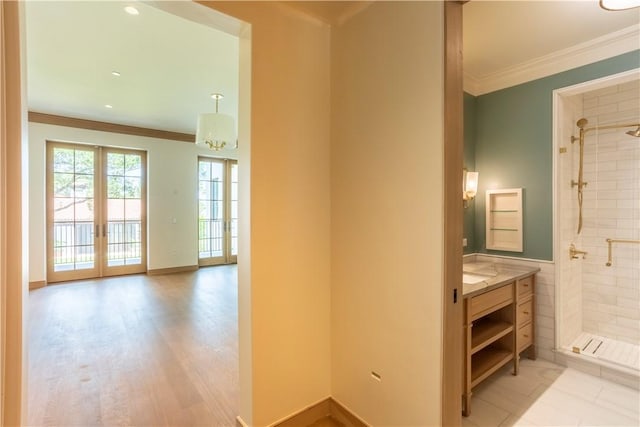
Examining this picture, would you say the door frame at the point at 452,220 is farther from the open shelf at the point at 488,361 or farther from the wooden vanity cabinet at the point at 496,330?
the open shelf at the point at 488,361

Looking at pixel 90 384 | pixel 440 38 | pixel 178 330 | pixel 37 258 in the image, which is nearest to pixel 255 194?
pixel 440 38

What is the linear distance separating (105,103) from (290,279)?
457 centimetres

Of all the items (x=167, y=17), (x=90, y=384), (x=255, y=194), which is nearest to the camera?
(x=255, y=194)

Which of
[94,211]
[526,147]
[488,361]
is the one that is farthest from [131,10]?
[94,211]

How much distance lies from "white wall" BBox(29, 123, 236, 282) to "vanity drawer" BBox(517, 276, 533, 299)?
6.01 metres

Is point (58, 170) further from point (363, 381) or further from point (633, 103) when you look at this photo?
point (633, 103)

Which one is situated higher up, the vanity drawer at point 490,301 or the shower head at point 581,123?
the shower head at point 581,123

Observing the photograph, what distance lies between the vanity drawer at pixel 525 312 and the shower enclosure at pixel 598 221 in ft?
0.72

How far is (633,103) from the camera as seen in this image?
2.94 m

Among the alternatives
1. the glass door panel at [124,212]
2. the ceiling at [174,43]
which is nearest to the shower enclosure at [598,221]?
the ceiling at [174,43]

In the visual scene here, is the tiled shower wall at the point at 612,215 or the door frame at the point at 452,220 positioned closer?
the door frame at the point at 452,220

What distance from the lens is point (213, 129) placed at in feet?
12.0

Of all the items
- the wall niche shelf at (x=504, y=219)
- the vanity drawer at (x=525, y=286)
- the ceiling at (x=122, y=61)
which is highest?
the ceiling at (x=122, y=61)

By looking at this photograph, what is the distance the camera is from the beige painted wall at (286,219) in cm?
169
